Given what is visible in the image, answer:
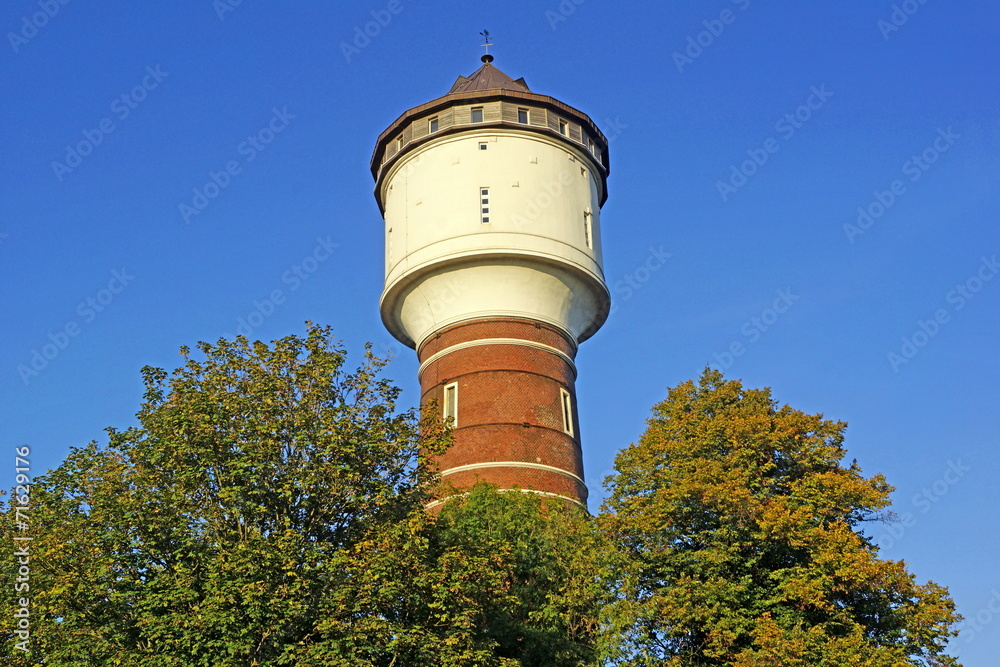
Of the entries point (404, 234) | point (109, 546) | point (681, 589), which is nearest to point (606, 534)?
point (681, 589)

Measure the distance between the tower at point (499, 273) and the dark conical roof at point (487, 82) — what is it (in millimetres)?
280

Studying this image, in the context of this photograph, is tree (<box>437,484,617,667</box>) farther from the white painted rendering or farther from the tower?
the white painted rendering

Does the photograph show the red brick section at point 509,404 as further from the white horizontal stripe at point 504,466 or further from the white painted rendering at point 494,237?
the white painted rendering at point 494,237

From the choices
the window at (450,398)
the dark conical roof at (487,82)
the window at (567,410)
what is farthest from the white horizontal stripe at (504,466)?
the dark conical roof at (487,82)

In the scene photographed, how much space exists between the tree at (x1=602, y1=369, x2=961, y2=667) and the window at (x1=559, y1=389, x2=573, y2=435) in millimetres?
6390

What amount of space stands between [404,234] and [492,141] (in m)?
3.23

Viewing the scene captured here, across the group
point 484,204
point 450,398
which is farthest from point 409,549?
point 484,204

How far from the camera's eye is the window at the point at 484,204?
82.3 feet

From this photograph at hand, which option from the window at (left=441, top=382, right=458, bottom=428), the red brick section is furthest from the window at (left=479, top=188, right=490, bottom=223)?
the window at (left=441, top=382, right=458, bottom=428)

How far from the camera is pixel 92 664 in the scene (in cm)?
1204

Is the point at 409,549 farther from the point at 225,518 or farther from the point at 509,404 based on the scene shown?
the point at 509,404

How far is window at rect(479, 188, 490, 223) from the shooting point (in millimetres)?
25078

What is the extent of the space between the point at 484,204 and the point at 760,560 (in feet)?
39.0

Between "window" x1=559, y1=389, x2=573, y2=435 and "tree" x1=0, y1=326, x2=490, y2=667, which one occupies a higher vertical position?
"window" x1=559, y1=389, x2=573, y2=435
